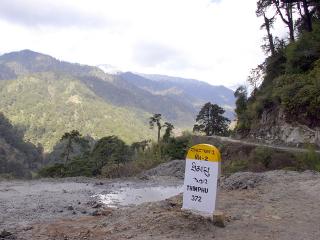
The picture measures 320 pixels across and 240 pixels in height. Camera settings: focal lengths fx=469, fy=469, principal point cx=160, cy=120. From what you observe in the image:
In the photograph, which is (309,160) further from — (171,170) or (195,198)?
(195,198)

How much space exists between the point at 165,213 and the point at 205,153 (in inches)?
52.0

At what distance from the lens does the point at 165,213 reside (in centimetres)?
→ 854

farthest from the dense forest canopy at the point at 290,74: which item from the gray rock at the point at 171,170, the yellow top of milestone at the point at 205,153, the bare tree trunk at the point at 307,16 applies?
the yellow top of milestone at the point at 205,153

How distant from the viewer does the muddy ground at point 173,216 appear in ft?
25.5

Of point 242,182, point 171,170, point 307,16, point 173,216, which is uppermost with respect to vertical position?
point 307,16

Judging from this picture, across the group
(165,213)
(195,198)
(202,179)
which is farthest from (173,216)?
(202,179)

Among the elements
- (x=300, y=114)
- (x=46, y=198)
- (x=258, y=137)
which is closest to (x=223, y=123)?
(x=258, y=137)

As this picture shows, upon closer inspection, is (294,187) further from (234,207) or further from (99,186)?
(99,186)

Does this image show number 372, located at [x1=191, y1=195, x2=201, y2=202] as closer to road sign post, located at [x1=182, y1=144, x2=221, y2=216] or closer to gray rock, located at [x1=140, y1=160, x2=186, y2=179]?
road sign post, located at [x1=182, y1=144, x2=221, y2=216]

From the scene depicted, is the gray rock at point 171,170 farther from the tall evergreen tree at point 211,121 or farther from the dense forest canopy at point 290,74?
the tall evergreen tree at point 211,121

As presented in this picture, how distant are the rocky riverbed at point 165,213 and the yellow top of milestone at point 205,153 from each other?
104 cm

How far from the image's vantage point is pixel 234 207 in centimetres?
983

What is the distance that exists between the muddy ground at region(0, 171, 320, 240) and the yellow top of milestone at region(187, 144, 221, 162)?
1050 mm

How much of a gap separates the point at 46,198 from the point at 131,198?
240cm
